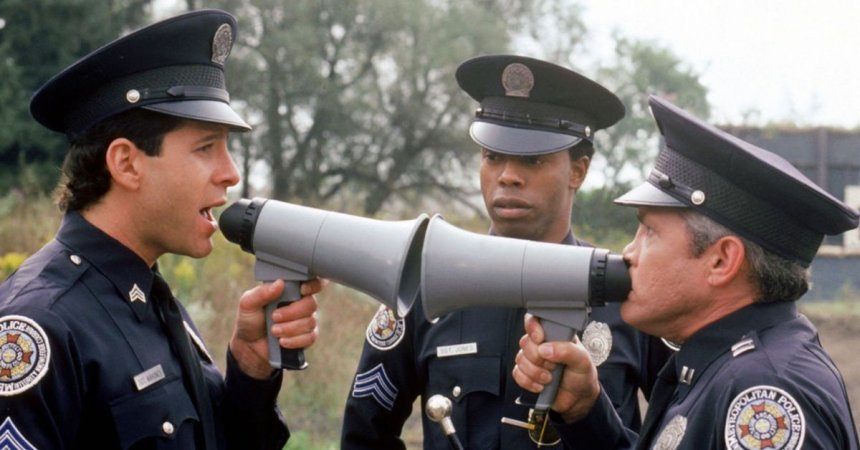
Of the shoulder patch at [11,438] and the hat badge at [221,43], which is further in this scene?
the hat badge at [221,43]

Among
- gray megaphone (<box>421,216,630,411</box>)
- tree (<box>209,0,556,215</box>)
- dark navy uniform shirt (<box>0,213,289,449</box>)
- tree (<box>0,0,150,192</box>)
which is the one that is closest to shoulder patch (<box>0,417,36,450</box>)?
dark navy uniform shirt (<box>0,213,289,449</box>)

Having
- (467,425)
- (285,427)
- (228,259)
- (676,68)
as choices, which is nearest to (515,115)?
(467,425)

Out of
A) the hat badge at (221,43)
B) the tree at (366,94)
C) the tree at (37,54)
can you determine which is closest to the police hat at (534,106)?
the hat badge at (221,43)

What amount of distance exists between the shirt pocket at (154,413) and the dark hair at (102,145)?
622 millimetres

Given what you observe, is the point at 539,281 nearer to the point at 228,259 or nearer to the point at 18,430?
the point at 18,430

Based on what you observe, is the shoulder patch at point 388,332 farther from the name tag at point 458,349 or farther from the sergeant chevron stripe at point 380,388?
the name tag at point 458,349

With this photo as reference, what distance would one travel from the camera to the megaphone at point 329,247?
3.62m

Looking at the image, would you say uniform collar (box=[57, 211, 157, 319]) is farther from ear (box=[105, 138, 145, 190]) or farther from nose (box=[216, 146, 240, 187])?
nose (box=[216, 146, 240, 187])

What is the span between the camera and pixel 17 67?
22391mm

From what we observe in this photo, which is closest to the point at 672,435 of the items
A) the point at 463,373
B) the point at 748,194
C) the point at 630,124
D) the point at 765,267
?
the point at 765,267

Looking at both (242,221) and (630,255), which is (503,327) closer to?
(630,255)

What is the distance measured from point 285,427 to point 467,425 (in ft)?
2.37

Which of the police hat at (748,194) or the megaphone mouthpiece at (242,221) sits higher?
the police hat at (748,194)

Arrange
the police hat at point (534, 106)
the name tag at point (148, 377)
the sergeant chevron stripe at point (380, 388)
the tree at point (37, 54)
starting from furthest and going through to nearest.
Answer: the tree at point (37, 54), the police hat at point (534, 106), the sergeant chevron stripe at point (380, 388), the name tag at point (148, 377)
